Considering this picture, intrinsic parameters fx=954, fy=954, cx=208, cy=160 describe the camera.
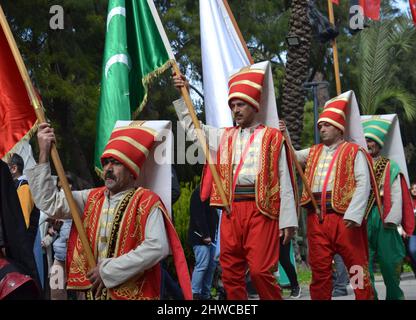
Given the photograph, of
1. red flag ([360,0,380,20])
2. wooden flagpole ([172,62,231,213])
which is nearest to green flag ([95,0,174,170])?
wooden flagpole ([172,62,231,213])

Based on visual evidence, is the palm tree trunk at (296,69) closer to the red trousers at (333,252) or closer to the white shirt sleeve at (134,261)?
the red trousers at (333,252)

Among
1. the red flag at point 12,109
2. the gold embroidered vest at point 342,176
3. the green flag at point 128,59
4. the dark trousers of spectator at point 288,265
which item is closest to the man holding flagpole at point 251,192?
the green flag at point 128,59

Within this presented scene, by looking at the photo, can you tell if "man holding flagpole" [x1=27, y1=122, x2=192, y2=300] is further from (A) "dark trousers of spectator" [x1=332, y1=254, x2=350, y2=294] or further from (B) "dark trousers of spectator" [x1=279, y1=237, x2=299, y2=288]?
(A) "dark trousers of spectator" [x1=332, y1=254, x2=350, y2=294]

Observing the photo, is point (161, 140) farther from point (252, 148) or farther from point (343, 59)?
point (343, 59)

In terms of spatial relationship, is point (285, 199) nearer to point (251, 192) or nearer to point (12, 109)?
point (251, 192)

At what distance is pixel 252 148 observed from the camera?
7500 mm

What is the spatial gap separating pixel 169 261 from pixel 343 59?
17.7 m

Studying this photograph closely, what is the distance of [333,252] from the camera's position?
28.2 feet

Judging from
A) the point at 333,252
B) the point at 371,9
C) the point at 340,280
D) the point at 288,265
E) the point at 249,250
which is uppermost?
the point at 371,9

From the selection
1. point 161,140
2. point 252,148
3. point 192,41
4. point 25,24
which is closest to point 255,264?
point 252,148

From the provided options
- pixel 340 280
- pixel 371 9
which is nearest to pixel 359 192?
pixel 340 280

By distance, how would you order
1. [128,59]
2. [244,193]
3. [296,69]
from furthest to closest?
1. [296,69]
2. [128,59]
3. [244,193]

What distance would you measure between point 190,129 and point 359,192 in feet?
5.88

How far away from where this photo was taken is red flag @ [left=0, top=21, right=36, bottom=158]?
6.55m
